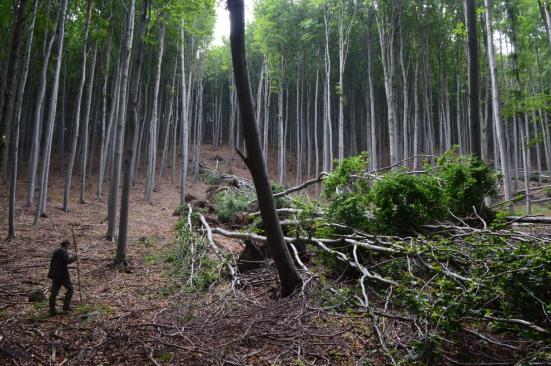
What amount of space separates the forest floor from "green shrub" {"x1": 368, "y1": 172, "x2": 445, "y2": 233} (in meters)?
1.79

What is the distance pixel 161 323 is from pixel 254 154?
243cm

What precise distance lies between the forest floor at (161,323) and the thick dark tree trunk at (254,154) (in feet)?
1.24

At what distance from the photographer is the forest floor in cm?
351

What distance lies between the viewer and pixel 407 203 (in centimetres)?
580

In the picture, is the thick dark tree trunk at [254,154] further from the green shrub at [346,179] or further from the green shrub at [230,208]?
the green shrub at [230,208]

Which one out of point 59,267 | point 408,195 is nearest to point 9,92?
point 59,267

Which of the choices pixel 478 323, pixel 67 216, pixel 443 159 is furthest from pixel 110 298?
pixel 67 216

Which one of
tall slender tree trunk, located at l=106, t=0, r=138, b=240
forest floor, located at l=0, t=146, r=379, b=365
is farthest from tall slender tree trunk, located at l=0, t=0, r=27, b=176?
tall slender tree trunk, located at l=106, t=0, r=138, b=240

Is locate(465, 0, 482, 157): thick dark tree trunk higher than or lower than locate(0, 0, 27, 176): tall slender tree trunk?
higher

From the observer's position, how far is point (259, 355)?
3.55 meters

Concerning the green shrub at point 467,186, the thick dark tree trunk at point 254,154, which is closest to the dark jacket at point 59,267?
the thick dark tree trunk at point 254,154

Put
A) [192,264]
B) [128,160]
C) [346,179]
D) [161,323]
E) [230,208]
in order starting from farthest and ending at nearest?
[230,208], [128,160], [346,179], [192,264], [161,323]

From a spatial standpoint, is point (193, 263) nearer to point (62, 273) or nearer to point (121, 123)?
point (62, 273)

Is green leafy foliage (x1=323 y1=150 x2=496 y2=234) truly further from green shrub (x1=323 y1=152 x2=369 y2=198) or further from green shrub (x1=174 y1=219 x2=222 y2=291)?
green shrub (x1=174 y1=219 x2=222 y2=291)
